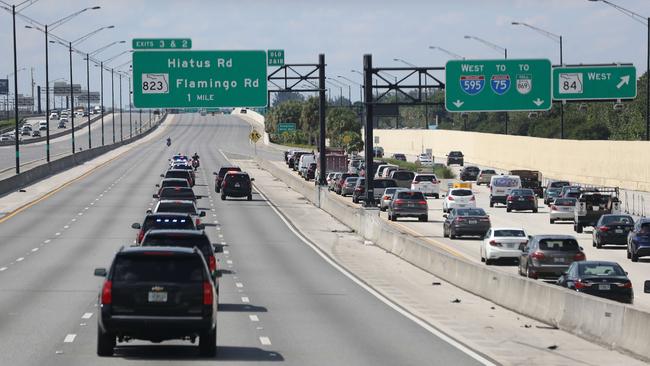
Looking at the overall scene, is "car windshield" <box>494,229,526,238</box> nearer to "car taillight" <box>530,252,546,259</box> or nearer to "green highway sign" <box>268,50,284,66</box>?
"car taillight" <box>530,252,546,259</box>

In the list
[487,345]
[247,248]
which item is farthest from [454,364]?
[247,248]

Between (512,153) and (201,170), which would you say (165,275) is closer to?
(201,170)

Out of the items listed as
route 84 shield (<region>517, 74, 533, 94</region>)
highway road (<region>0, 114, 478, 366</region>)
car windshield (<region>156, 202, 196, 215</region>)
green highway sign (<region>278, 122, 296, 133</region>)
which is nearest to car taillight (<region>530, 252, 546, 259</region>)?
highway road (<region>0, 114, 478, 366</region>)

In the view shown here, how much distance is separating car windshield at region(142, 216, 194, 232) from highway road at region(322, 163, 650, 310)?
34.1ft

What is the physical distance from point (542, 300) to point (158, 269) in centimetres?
Result: 990

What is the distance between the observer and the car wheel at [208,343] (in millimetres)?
19453

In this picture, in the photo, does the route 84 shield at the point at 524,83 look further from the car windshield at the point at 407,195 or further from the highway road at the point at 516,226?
the car windshield at the point at 407,195

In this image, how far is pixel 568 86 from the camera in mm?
58469

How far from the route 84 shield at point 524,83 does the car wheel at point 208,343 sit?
3954cm

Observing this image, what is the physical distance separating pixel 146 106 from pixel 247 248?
64.0ft

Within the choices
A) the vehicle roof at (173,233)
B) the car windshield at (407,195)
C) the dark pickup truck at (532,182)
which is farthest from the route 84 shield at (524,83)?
the vehicle roof at (173,233)

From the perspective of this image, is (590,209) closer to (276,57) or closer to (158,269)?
(276,57)

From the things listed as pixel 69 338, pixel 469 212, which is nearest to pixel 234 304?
pixel 69 338

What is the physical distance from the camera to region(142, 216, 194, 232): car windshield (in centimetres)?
3575
